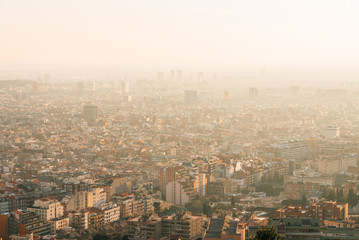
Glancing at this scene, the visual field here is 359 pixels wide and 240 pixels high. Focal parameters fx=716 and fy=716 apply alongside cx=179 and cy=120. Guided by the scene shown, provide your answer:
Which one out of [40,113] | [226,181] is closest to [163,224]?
[226,181]

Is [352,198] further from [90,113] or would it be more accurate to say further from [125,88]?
[125,88]

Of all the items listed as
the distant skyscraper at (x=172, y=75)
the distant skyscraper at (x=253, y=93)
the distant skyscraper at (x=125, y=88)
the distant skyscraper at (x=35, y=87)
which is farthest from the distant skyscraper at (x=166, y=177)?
the distant skyscraper at (x=172, y=75)

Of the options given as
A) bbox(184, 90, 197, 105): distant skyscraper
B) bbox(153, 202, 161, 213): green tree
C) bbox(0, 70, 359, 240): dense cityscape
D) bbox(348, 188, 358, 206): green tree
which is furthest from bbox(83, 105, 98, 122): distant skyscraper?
bbox(348, 188, 358, 206): green tree

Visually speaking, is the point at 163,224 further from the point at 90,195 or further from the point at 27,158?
the point at 27,158

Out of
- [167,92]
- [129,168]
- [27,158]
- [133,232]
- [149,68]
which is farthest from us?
[167,92]

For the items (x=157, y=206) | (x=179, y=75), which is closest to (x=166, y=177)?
(x=157, y=206)

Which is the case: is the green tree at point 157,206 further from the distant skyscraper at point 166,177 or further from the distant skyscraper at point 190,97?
the distant skyscraper at point 190,97
